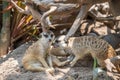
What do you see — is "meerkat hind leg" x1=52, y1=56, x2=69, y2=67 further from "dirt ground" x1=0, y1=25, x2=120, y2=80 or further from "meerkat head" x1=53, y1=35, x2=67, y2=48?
"meerkat head" x1=53, y1=35, x2=67, y2=48

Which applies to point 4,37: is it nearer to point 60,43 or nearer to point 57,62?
point 60,43

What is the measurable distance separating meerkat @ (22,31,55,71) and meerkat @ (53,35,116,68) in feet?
0.98

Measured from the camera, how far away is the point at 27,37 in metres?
5.26

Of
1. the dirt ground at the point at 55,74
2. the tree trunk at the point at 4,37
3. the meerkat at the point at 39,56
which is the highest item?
the tree trunk at the point at 4,37

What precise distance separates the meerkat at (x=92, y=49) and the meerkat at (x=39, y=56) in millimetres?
300

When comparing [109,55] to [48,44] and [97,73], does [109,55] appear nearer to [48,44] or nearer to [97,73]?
[97,73]

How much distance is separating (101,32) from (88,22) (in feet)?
0.98

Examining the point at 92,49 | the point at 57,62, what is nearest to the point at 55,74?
the point at 57,62

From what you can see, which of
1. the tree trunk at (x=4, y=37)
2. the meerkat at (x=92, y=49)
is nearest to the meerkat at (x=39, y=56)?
the meerkat at (x=92, y=49)

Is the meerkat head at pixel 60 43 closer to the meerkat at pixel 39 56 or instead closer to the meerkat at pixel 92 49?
the meerkat at pixel 92 49

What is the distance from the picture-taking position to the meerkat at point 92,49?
347 cm

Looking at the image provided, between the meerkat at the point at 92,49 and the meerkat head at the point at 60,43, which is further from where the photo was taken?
the meerkat head at the point at 60,43

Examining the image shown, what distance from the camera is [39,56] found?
11.9 ft

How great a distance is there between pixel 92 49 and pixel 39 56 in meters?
0.58
